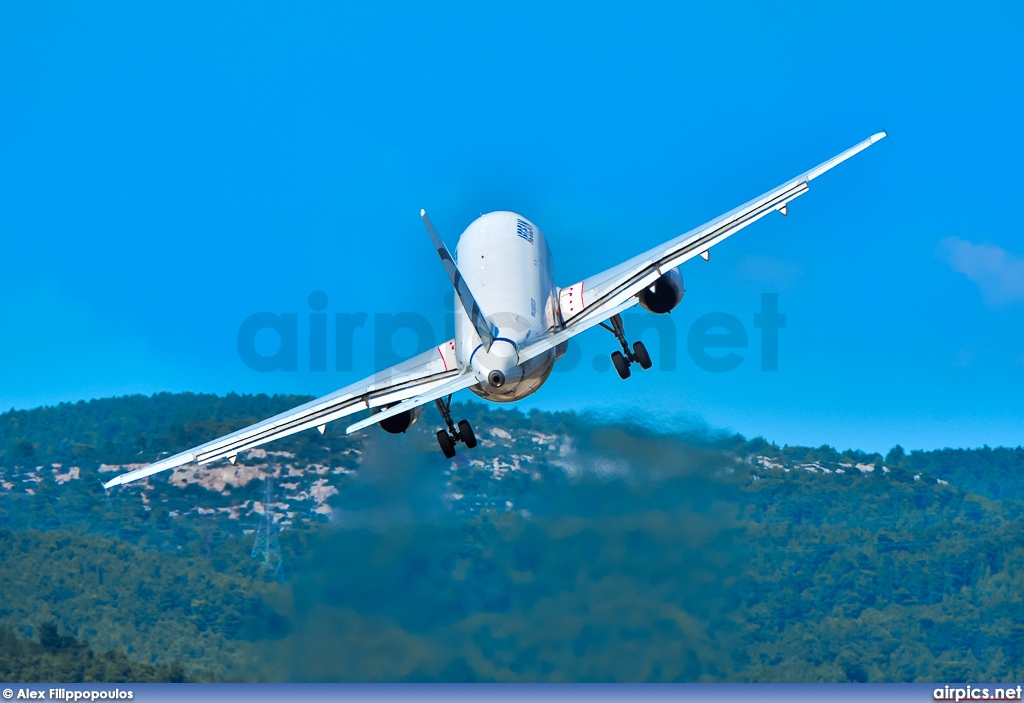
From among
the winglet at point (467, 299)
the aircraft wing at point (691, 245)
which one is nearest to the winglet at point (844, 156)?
the aircraft wing at point (691, 245)

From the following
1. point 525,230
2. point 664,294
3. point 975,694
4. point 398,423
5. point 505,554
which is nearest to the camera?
point 398,423

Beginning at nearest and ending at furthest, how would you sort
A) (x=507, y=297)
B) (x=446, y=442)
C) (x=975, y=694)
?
(x=507, y=297), (x=446, y=442), (x=975, y=694)

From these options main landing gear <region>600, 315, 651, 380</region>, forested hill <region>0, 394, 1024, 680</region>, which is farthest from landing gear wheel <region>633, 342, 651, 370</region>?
forested hill <region>0, 394, 1024, 680</region>

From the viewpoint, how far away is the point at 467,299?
57562 mm

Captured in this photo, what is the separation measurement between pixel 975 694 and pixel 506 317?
38331mm

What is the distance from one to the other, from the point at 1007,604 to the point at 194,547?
48224 millimetres

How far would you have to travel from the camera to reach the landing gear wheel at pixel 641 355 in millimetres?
66625

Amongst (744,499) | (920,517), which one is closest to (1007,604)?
(920,517)

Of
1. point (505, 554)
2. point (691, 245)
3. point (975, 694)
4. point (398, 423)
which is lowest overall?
point (975, 694)

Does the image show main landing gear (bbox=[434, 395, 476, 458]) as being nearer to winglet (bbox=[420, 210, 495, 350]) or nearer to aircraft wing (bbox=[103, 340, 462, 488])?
aircraft wing (bbox=[103, 340, 462, 488])

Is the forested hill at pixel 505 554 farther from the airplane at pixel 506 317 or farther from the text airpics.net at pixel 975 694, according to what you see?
the airplane at pixel 506 317

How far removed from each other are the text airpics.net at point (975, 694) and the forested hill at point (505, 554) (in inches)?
171

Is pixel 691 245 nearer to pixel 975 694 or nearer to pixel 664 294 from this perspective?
pixel 664 294

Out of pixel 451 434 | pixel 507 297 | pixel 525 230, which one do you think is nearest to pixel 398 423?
pixel 451 434
